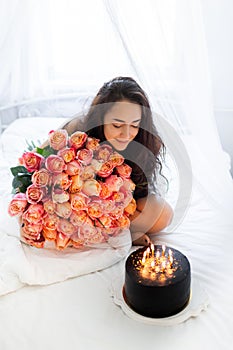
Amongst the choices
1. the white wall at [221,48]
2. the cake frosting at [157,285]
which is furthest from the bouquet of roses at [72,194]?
the white wall at [221,48]

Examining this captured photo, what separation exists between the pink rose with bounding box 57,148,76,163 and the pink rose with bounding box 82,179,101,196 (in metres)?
0.09

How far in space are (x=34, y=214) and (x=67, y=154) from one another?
0.20 meters

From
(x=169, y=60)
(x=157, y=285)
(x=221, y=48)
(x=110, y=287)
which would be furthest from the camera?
(x=221, y=48)

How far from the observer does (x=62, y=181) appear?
1.32 m

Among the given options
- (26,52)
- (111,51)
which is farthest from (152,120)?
(26,52)

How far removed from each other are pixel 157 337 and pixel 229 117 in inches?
50.2

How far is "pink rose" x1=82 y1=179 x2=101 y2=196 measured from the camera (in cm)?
Result: 134

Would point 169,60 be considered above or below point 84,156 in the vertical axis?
above

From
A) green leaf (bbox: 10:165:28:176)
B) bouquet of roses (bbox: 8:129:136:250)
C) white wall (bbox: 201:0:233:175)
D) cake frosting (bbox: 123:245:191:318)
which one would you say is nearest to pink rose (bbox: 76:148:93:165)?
bouquet of roses (bbox: 8:129:136:250)

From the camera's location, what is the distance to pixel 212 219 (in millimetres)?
1624

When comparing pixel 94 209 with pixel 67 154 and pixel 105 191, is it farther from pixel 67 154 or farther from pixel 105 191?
pixel 67 154

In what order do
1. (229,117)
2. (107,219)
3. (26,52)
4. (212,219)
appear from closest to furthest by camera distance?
(107,219), (212,219), (229,117), (26,52)

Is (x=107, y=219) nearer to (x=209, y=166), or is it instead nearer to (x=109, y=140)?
(x=109, y=140)

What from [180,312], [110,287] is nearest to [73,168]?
[110,287]
